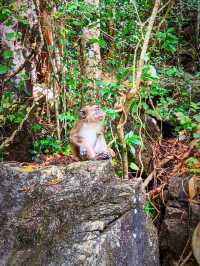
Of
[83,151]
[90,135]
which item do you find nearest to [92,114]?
[90,135]

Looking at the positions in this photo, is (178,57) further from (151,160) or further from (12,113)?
(12,113)

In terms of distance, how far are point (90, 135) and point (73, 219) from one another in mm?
1360

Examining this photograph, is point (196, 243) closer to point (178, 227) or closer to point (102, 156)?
point (178, 227)

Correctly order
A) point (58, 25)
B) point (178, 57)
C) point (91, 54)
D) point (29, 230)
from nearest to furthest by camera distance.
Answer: point (29, 230) < point (58, 25) < point (91, 54) < point (178, 57)

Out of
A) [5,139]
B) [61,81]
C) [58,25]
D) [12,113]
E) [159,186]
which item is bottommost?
[159,186]

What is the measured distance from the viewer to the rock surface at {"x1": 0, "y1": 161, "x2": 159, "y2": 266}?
2.93m

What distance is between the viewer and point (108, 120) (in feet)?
17.2

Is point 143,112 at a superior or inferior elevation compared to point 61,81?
inferior

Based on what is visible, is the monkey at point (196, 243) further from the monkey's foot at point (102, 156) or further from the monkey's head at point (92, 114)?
the monkey's head at point (92, 114)

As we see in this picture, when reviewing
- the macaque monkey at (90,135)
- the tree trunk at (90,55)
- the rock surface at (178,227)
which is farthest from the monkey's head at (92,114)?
the rock surface at (178,227)

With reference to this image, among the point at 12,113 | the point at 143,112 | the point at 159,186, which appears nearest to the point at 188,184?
the point at 159,186

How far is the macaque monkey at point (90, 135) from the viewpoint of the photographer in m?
4.20

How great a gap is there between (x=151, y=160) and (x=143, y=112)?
28.7 inches

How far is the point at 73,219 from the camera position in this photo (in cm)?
314
